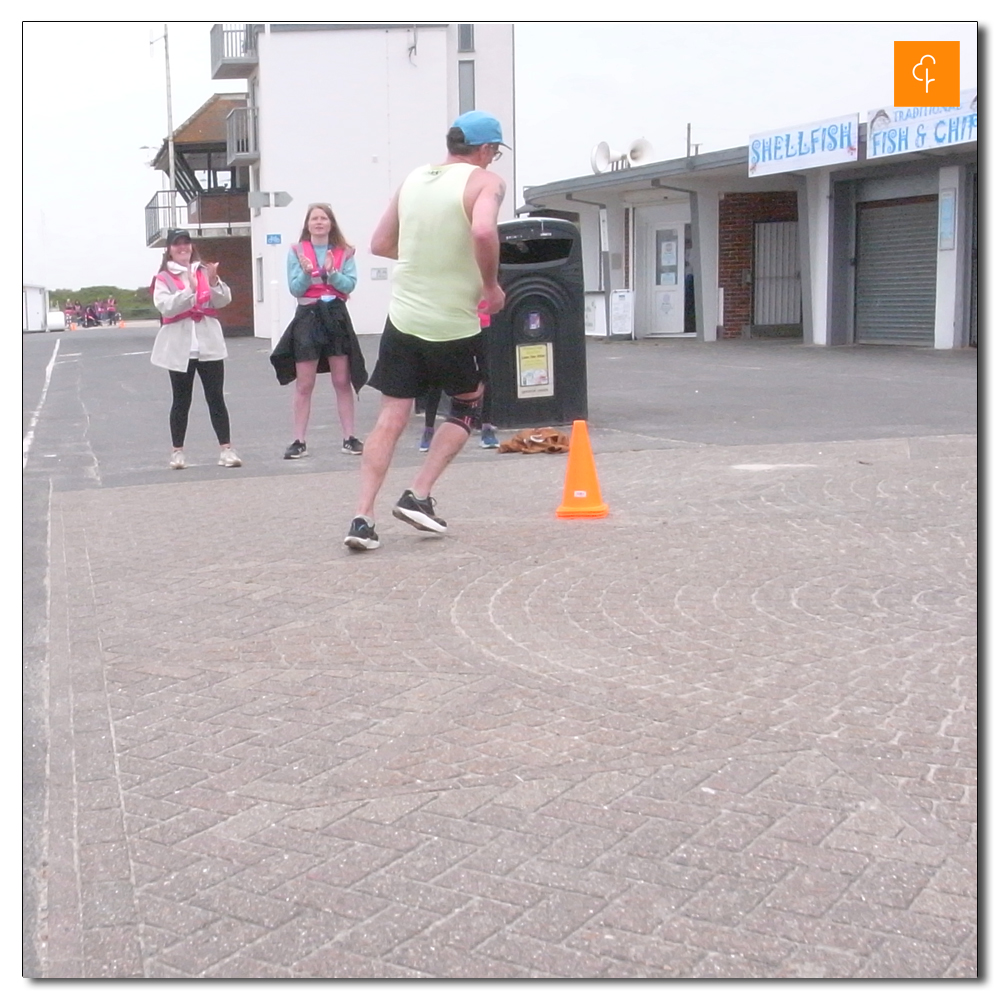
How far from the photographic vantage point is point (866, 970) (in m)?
2.71

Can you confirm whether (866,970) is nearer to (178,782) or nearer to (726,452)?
(178,782)

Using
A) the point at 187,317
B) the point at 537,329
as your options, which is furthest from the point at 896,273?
the point at 187,317

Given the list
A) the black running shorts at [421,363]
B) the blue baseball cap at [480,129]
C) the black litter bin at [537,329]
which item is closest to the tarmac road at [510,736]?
the black running shorts at [421,363]

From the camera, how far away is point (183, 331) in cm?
949

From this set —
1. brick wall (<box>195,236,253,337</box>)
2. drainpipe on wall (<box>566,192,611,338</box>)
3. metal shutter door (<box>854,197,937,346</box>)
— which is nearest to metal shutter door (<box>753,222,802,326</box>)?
drainpipe on wall (<box>566,192,611,338</box>)

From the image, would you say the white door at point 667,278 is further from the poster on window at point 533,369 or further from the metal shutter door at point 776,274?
the poster on window at point 533,369

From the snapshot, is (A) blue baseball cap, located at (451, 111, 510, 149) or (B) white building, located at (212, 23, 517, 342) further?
(B) white building, located at (212, 23, 517, 342)

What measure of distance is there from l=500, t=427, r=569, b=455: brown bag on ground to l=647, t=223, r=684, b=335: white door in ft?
64.7

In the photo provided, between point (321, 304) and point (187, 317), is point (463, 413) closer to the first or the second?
point (187, 317)

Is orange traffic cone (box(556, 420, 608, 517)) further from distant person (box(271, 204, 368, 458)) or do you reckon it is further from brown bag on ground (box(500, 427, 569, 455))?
distant person (box(271, 204, 368, 458))

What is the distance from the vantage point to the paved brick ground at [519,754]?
2.88m

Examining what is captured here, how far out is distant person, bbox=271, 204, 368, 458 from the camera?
10.0m

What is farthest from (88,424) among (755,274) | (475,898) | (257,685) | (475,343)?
(755,274)

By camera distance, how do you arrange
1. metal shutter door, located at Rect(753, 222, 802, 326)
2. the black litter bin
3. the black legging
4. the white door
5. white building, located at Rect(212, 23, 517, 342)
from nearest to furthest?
the black legging
the black litter bin
white building, located at Rect(212, 23, 517, 342)
metal shutter door, located at Rect(753, 222, 802, 326)
the white door
